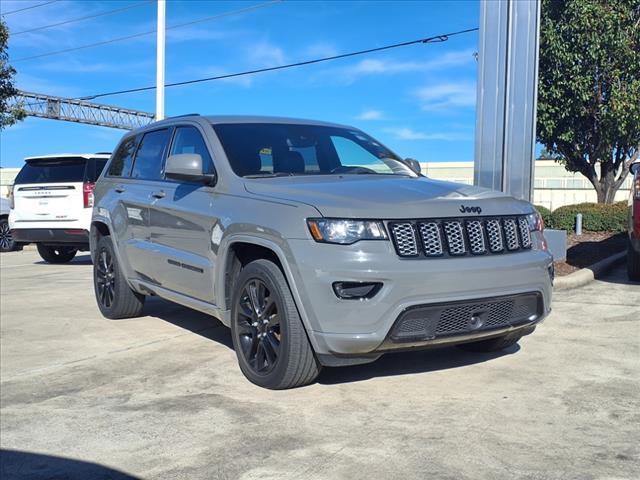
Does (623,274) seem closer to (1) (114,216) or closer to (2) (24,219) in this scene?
(1) (114,216)

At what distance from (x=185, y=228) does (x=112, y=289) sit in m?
1.96

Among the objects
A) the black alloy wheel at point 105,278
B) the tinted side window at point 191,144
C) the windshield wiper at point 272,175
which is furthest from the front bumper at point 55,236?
the windshield wiper at point 272,175

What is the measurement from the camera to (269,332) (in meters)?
4.19

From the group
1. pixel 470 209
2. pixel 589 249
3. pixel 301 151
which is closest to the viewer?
pixel 470 209

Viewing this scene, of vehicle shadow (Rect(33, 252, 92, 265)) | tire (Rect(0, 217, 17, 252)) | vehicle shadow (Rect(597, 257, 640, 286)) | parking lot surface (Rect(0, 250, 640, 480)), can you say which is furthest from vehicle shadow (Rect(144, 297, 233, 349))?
tire (Rect(0, 217, 17, 252))

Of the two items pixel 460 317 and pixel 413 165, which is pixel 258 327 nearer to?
pixel 460 317

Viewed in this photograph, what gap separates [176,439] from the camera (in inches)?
137

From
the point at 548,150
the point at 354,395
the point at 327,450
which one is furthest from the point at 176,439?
the point at 548,150

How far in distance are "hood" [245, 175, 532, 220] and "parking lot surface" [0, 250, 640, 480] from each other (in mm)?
1129

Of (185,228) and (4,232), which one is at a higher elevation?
(185,228)

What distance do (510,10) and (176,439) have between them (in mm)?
7683

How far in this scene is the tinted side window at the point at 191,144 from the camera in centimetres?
500

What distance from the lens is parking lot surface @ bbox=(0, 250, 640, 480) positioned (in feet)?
10.3

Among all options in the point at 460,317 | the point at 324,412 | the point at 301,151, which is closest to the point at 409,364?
the point at 460,317
